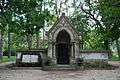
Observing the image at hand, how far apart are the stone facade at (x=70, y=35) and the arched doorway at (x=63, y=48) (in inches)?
42.3

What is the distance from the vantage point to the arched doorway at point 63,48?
32.6 meters

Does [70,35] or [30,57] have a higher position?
[70,35]

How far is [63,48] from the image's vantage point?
33.3 metres

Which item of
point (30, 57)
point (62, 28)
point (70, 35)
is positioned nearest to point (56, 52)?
point (70, 35)

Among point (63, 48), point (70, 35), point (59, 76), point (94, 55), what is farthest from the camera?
point (63, 48)

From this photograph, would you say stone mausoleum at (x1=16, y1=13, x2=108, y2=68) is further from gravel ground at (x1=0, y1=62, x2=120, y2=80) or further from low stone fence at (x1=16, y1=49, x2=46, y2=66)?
Answer: gravel ground at (x1=0, y1=62, x2=120, y2=80)

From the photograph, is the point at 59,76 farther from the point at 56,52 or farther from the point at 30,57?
the point at 56,52

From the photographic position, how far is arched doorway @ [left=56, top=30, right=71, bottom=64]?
3256 centimetres

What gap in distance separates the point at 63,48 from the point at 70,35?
255cm

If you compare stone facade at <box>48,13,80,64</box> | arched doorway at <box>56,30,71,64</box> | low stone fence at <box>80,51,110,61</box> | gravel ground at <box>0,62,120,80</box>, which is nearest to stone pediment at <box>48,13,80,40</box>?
stone facade at <box>48,13,80,64</box>

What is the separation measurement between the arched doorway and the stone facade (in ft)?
3.52

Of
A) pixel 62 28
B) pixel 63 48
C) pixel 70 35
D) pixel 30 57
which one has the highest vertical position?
pixel 62 28

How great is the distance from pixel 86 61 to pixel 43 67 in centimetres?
566

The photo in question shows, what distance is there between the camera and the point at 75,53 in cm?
3117
